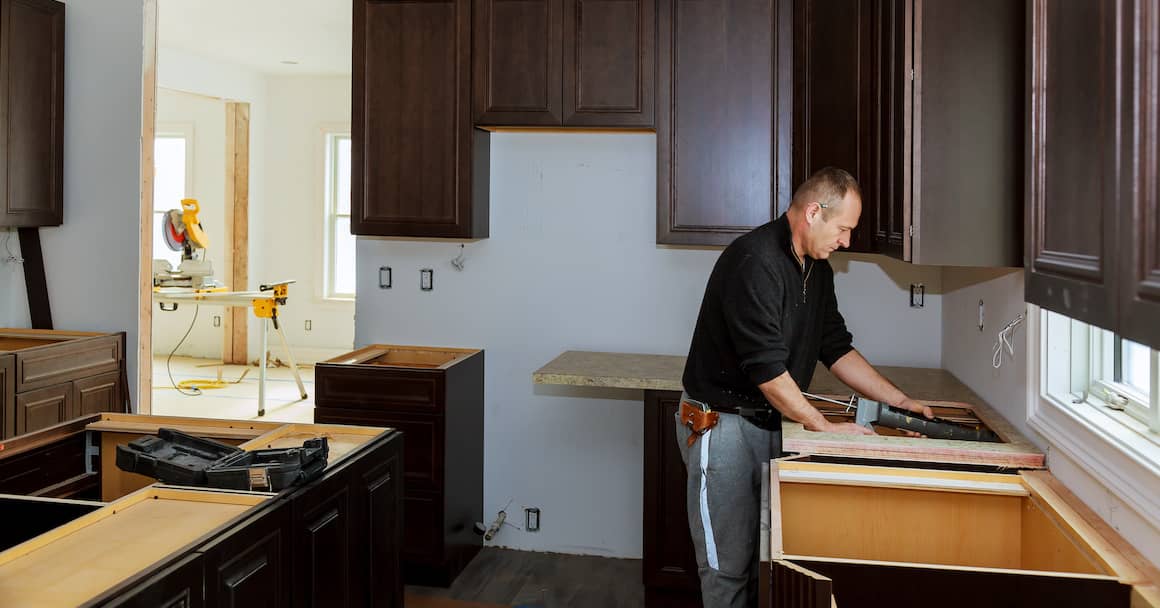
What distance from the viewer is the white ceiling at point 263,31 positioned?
19.6 ft

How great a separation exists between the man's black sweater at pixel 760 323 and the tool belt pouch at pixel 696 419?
0.04m

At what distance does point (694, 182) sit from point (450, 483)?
1.59 m

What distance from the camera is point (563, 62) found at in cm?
386

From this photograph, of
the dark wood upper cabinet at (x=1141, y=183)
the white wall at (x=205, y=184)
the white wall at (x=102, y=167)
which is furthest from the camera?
the white wall at (x=205, y=184)

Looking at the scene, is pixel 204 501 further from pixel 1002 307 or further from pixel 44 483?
pixel 1002 307

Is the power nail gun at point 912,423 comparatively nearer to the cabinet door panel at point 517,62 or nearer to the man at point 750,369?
the man at point 750,369

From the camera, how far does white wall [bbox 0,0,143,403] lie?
472cm

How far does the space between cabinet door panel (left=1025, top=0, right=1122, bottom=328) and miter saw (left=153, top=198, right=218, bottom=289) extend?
21.0 feet

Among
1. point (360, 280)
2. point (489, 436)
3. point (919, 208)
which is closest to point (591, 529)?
point (489, 436)

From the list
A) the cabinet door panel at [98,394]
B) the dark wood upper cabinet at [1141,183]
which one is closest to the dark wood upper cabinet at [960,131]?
the dark wood upper cabinet at [1141,183]

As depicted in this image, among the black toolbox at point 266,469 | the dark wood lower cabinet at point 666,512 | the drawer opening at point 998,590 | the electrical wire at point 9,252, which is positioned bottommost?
the dark wood lower cabinet at point 666,512

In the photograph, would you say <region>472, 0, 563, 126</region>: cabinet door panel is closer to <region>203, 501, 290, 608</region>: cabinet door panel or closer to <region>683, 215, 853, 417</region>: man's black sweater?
<region>683, 215, 853, 417</region>: man's black sweater

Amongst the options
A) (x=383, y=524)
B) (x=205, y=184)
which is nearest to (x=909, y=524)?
(x=383, y=524)

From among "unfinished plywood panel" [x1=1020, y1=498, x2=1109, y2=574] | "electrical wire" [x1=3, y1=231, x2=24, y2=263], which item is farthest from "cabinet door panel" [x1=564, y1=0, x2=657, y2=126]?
"electrical wire" [x1=3, y1=231, x2=24, y2=263]
